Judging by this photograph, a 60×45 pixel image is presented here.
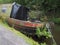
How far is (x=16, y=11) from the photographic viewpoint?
10.7 meters

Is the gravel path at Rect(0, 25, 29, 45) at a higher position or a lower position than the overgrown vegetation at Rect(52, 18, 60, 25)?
higher

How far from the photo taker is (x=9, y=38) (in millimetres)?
8055

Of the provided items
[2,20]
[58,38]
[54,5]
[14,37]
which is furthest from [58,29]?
[14,37]

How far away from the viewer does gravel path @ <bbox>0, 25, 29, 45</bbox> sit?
770 centimetres

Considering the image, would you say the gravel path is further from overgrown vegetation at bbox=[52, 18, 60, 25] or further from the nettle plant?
overgrown vegetation at bbox=[52, 18, 60, 25]

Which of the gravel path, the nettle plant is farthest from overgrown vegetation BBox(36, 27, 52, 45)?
the gravel path

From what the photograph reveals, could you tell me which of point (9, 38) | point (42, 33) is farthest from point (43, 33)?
point (9, 38)

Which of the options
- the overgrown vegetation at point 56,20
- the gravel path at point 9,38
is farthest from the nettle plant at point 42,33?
the overgrown vegetation at point 56,20

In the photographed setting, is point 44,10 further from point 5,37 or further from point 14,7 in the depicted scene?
point 5,37

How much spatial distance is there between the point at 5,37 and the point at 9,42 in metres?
0.40

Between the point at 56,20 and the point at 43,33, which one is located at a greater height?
the point at 43,33

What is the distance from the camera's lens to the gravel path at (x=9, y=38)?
7698mm

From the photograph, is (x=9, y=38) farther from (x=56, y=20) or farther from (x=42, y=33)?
(x=56, y=20)

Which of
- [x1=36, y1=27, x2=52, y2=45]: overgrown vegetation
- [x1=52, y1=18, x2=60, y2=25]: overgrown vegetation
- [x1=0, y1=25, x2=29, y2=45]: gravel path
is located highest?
[x1=0, y1=25, x2=29, y2=45]: gravel path
